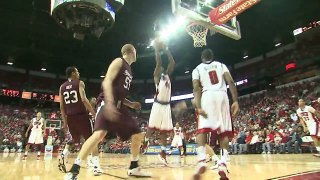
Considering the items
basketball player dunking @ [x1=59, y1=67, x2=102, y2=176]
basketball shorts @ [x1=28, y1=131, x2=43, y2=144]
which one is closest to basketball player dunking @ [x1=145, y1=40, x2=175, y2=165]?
basketball player dunking @ [x1=59, y1=67, x2=102, y2=176]

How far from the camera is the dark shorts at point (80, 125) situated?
18.0 feet

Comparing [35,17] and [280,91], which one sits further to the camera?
[280,91]

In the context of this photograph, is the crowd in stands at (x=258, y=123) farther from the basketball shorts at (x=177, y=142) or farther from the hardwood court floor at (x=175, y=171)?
the hardwood court floor at (x=175, y=171)

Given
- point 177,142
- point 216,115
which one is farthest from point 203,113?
point 177,142

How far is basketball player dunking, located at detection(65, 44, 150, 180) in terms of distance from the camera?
348cm

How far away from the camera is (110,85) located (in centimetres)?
355

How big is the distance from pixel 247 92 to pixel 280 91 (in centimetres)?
488

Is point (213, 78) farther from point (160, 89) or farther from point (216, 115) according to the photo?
point (160, 89)

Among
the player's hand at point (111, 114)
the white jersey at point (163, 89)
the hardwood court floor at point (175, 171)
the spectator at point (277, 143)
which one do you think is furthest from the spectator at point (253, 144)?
the player's hand at point (111, 114)

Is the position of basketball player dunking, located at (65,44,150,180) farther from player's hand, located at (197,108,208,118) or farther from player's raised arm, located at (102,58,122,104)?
player's hand, located at (197,108,208,118)

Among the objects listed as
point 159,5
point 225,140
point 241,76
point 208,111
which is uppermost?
point 159,5

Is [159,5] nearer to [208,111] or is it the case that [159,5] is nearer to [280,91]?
[280,91]

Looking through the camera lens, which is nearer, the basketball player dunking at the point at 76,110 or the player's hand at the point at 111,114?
the player's hand at the point at 111,114

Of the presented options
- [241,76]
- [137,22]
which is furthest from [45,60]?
[241,76]
